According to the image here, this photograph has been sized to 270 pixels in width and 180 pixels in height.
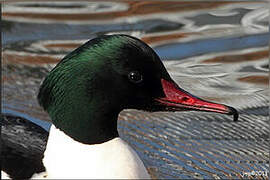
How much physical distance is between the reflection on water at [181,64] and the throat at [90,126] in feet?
3.32

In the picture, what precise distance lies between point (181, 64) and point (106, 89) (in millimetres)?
2334

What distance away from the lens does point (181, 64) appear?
18.7ft

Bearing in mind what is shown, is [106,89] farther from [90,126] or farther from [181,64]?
[181,64]

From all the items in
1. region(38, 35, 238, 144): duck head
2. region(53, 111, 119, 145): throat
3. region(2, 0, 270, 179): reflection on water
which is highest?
region(38, 35, 238, 144): duck head

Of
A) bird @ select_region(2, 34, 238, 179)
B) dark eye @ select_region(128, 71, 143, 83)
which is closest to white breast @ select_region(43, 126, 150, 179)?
bird @ select_region(2, 34, 238, 179)

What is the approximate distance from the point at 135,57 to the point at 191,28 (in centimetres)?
300

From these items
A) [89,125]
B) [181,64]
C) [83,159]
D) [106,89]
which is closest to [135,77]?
[106,89]

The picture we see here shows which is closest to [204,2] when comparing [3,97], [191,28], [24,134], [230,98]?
[191,28]

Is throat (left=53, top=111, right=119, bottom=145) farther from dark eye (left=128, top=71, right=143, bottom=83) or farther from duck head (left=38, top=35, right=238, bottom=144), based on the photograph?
dark eye (left=128, top=71, right=143, bottom=83)

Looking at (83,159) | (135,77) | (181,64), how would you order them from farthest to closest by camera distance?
(181,64) → (83,159) → (135,77)

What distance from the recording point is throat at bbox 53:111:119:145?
347 centimetres

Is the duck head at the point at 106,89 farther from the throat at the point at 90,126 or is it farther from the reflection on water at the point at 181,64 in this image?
the reflection on water at the point at 181,64

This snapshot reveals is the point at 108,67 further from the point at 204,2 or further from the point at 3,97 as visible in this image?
the point at 204,2

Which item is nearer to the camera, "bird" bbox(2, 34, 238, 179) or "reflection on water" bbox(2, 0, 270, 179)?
"bird" bbox(2, 34, 238, 179)
